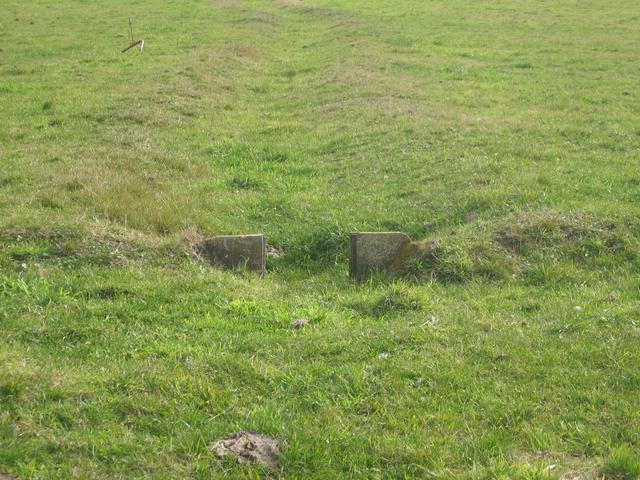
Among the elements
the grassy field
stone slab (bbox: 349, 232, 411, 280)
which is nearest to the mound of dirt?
the grassy field

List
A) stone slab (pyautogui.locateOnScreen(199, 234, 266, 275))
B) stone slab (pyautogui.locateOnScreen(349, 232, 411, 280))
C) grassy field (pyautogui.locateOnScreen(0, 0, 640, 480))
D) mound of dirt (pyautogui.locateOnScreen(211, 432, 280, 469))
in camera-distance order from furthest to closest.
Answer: stone slab (pyautogui.locateOnScreen(199, 234, 266, 275)) → stone slab (pyautogui.locateOnScreen(349, 232, 411, 280)) → grassy field (pyautogui.locateOnScreen(0, 0, 640, 480)) → mound of dirt (pyautogui.locateOnScreen(211, 432, 280, 469))

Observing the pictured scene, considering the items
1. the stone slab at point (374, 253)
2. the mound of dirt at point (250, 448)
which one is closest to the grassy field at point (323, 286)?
the mound of dirt at point (250, 448)

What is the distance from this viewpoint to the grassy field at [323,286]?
579 centimetres

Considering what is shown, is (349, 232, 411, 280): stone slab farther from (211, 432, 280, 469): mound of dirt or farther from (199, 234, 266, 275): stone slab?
(211, 432, 280, 469): mound of dirt

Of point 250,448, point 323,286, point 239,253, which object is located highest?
point 250,448

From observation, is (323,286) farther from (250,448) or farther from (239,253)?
(250,448)

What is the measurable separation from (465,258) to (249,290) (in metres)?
2.80

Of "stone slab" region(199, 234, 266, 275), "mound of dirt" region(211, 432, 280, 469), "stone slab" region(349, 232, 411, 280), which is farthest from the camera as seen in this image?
"stone slab" region(199, 234, 266, 275)

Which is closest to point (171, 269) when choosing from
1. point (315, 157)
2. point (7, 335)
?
point (7, 335)

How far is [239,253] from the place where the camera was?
390 inches

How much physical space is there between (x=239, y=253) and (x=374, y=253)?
1.77m

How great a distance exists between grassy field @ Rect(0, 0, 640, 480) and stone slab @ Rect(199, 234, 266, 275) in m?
0.36

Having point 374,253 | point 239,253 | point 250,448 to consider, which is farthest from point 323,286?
point 250,448

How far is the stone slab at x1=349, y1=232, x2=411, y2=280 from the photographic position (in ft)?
31.8
